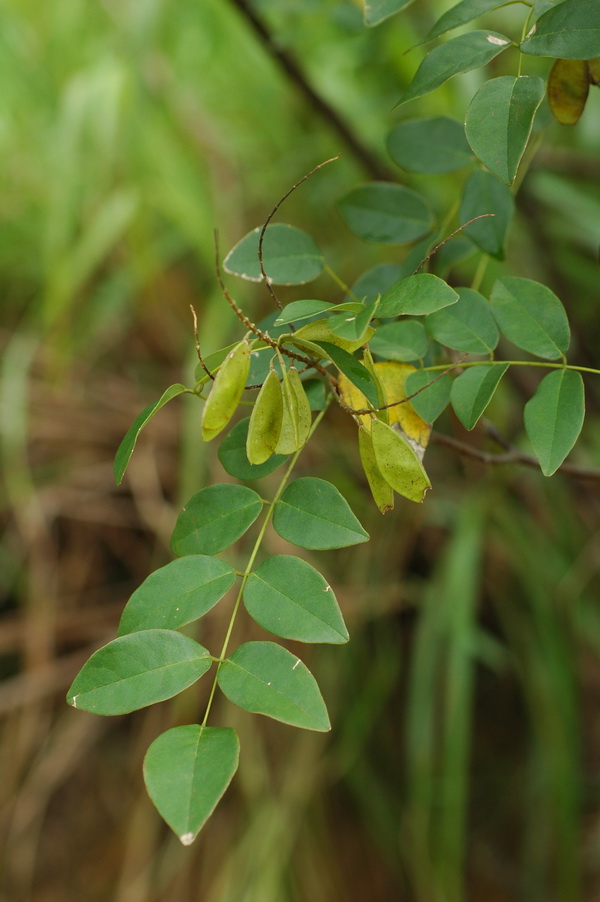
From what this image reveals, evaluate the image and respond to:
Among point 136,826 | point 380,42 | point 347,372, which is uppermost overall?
point 347,372

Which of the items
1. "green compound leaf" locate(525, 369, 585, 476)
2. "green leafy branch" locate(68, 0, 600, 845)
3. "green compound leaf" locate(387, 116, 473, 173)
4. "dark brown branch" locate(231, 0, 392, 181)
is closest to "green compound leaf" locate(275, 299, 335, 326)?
"green leafy branch" locate(68, 0, 600, 845)

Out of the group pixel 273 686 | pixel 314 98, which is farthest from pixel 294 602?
pixel 314 98

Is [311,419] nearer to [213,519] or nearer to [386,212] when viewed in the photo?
[213,519]

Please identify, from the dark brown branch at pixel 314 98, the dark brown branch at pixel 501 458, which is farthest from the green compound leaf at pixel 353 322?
the dark brown branch at pixel 314 98

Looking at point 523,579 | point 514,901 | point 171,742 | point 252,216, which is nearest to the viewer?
point 171,742

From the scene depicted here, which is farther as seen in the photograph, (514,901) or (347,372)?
(514,901)

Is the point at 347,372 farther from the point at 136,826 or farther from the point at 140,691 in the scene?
the point at 136,826

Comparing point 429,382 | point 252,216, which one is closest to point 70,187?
point 252,216
